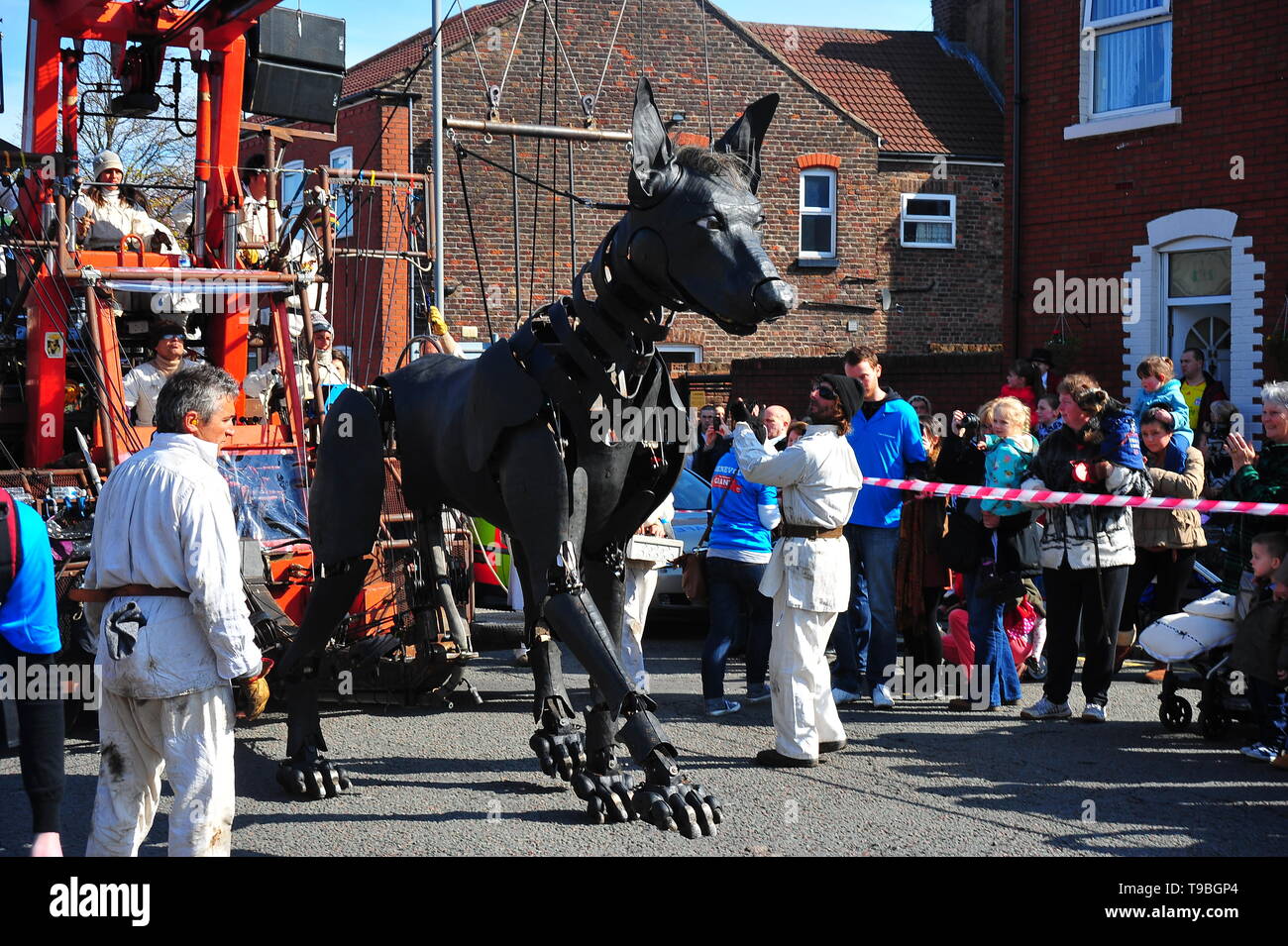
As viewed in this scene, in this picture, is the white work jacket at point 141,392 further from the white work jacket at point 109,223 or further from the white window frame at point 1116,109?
the white window frame at point 1116,109

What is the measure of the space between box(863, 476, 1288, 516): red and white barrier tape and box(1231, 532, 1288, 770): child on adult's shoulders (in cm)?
25

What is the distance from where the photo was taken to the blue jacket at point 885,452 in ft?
29.7

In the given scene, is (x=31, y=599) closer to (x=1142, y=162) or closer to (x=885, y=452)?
(x=885, y=452)

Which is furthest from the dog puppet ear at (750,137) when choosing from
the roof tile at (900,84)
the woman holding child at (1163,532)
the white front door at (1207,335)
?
the roof tile at (900,84)

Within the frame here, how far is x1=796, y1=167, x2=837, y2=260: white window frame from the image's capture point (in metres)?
27.3

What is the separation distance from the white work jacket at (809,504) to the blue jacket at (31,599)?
11.7ft

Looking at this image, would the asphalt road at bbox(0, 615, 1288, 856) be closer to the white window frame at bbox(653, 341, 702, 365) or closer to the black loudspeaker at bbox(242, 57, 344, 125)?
the black loudspeaker at bbox(242, 57, 344, 125)

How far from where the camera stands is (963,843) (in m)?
6.02

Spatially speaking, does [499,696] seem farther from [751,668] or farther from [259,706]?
[259,706]

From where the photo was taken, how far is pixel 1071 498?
8406 millimetres

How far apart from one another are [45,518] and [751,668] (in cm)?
460

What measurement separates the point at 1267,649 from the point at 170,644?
5554 millimetres

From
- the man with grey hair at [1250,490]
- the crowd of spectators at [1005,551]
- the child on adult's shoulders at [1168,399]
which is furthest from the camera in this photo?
the child on adult's shoulders at [1168,399]

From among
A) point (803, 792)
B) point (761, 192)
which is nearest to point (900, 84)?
point (761, 192)
